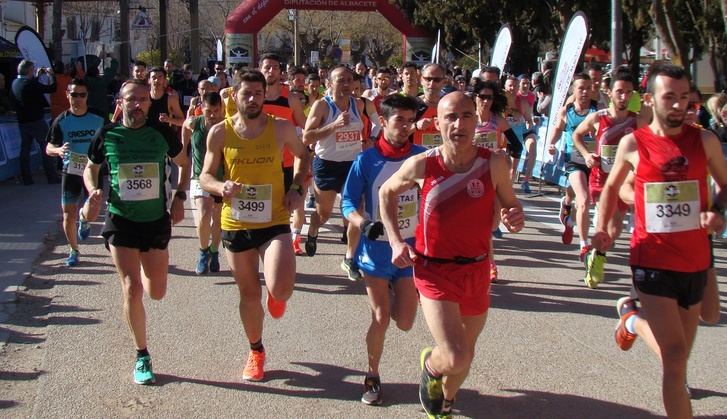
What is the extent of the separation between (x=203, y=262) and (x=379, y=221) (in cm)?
391

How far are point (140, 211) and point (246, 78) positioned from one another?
1110 millimetres

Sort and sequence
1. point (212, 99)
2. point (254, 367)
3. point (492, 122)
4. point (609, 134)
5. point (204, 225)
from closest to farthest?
1. point (254, 367)
2. point (609, 134)
3. point (212, 99)
4. point (204, 225)
5. point (492, 122)

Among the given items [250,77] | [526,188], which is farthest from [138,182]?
[526,188]

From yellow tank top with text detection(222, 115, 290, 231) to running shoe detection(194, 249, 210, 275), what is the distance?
3.15 metres

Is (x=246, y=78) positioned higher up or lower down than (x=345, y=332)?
higher up

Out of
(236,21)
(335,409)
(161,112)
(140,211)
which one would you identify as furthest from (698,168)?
(236,21)

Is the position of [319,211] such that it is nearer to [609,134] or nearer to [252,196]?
[609,134]

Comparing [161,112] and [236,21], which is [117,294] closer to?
[161,112]

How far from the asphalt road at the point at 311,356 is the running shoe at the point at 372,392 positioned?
0.08 metres

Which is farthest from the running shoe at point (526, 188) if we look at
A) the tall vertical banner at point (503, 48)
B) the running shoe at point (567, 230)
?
the running shoe at point (567, 230)

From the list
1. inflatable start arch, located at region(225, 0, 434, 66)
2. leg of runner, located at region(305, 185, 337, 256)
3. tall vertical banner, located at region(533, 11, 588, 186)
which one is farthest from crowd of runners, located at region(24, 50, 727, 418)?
inflatable start arch, located at region(225, 0, 434, 66)

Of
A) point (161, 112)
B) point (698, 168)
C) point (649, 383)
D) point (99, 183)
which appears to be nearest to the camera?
point (698, 168)

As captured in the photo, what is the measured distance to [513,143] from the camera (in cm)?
863

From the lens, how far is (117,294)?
7691 mm
